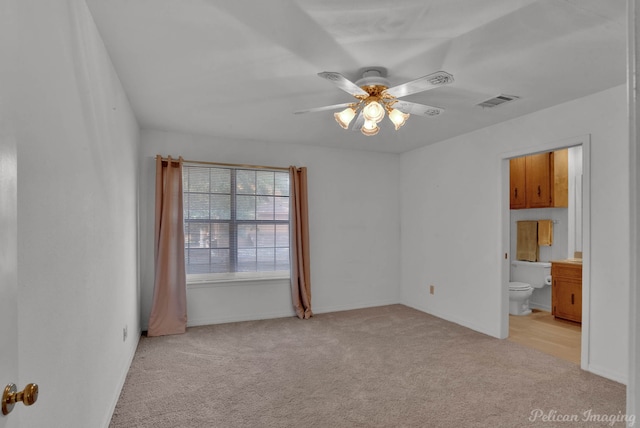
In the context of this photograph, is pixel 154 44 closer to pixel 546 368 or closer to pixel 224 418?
pixel 224 418

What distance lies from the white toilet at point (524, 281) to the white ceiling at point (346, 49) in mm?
2498

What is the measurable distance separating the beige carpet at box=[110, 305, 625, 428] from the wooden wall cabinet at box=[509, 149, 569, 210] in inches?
93.0

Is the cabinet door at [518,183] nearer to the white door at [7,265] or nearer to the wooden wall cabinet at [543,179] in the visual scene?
the wooden wall cabinet at [543,179]

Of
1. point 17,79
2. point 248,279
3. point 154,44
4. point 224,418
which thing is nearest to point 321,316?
point 248,279

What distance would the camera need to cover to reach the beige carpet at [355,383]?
2.31 metres

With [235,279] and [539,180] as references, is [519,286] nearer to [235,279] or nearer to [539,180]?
[539,180]

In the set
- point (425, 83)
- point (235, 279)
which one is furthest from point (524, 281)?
point (425, 83)

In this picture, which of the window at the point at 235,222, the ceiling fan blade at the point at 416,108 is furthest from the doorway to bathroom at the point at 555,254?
the window at the point at 235,222

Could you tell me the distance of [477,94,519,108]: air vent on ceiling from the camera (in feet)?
10.1

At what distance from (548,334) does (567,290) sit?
2.67 ft

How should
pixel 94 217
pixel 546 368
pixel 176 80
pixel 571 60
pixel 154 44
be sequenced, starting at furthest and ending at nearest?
pixel 546 368, pixel 176 80, pixel 571 60, pixel 154 44, pixel 94 217

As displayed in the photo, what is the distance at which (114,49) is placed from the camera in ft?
7.35

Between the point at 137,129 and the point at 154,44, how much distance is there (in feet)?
6.33

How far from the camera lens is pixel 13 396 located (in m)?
0.79
